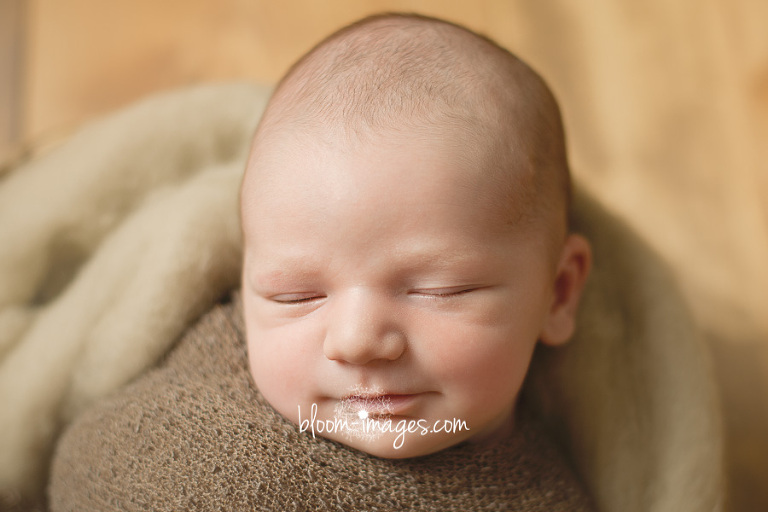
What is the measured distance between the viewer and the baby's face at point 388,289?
702mm

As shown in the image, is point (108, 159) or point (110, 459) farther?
point (108, 159)

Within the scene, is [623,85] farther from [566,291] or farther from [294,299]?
[294,299]

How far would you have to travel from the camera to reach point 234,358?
0.88 metres

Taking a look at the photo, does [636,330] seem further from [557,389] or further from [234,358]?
[234,358]

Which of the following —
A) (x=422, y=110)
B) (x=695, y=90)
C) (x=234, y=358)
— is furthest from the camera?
(x=695, y=90)

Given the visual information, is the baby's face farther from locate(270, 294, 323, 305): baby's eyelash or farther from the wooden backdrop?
the wooden backdrop

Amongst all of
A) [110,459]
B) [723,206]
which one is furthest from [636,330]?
[110,459]

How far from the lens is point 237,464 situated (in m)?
0.75

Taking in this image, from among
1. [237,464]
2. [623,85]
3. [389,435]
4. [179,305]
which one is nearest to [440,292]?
[389,435]

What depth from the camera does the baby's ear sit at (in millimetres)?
880

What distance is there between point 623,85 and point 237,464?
1.14 meters

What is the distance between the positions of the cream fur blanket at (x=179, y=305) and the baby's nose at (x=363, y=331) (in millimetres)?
337

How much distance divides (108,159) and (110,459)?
48 cm

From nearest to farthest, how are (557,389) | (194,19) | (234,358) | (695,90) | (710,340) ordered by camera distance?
(234,358) < (557,389) < (710,340) < (695,90) < (194,19)
